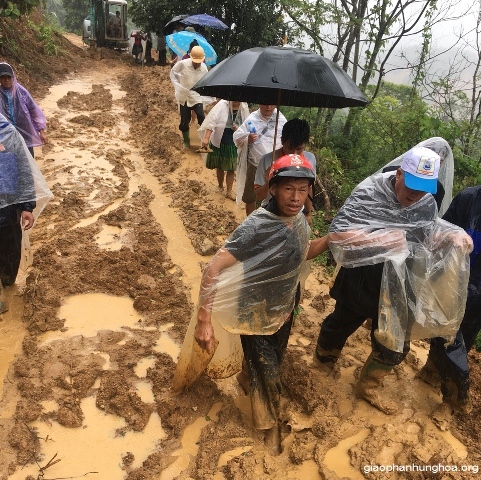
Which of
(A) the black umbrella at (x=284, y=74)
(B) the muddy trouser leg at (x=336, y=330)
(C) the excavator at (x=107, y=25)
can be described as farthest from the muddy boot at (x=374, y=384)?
(C) the excavator at (x=107, y=25)

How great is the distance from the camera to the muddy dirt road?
2287mm

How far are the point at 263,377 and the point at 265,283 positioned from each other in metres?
0.54

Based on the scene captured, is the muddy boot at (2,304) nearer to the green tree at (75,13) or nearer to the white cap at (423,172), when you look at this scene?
the white cap at (423,172)

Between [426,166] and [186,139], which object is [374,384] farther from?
[186,139]

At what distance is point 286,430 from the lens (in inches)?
97.7

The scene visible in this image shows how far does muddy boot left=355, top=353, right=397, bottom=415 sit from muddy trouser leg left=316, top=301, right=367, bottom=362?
22 cm

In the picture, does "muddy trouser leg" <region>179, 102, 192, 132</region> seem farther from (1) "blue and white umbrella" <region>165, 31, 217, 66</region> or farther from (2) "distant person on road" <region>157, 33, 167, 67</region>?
(2) "distant person on road" <region>157, 33, 167, 67</region>

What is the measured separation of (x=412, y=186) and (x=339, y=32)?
699 centimetres

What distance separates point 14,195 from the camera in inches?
122

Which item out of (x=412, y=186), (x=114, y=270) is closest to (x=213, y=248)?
(x=114, y=270)

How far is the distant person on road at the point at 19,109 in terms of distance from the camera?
3848 millimetres

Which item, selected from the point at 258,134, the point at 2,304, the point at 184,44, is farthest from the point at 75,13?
the point at 2,304

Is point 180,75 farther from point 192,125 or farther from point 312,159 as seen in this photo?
point 312,159

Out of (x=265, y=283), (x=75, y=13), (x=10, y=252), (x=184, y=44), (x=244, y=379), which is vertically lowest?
(x=244, y=379)
